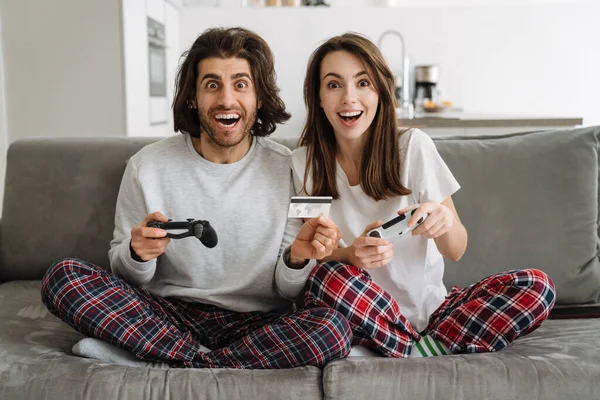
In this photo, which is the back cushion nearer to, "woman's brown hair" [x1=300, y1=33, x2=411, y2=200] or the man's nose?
the man's nose

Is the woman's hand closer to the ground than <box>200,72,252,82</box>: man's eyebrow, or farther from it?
closer to the ground

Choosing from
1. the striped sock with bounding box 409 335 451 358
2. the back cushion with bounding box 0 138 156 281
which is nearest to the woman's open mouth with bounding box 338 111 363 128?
the striped sock with bounding box 409 335 451 358

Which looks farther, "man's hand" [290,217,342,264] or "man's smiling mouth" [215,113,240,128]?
"man's smiling mouth" [215,113,240,128]

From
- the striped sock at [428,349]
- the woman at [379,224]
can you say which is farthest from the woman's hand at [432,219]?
the striped sock at [428,349]

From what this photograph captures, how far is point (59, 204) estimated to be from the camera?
214cm

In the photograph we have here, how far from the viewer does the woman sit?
1648 millimetres

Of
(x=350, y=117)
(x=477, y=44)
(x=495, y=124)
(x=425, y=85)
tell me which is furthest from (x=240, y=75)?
(x=477, y=44)

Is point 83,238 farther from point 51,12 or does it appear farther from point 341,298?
point 51,12

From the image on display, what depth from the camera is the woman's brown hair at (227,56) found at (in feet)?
6.15

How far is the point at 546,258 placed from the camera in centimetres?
205

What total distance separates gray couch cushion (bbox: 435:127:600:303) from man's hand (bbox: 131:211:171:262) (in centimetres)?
88

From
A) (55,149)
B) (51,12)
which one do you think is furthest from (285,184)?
(51,12)

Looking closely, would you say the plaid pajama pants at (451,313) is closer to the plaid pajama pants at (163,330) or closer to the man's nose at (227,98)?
the plaid pajama pants at (163,330)

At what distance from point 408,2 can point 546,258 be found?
5.09m
